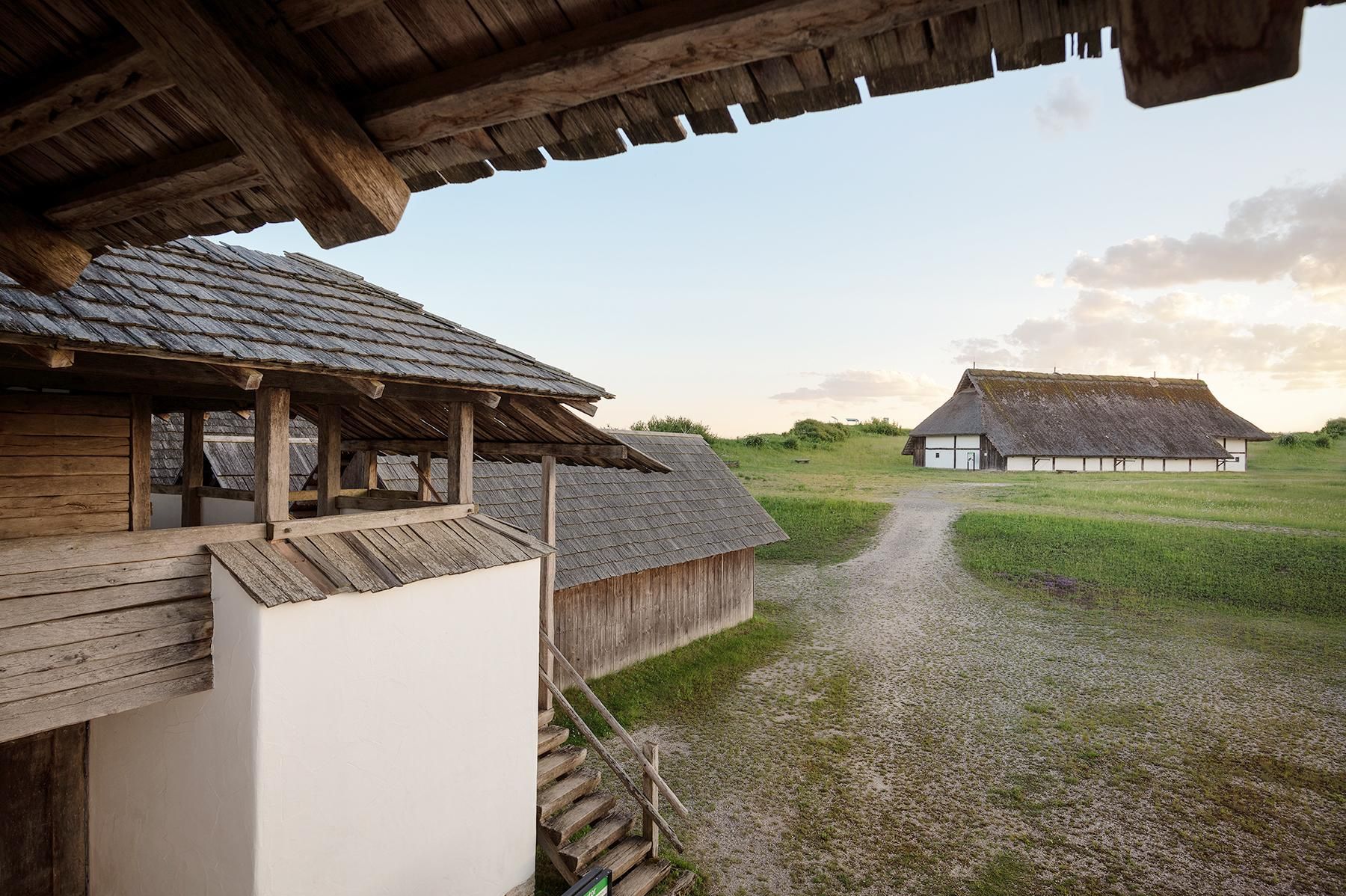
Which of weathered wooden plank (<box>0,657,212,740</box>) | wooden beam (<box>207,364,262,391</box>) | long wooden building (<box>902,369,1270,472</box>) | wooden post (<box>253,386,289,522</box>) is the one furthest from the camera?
long wooden building (<box>902,369,1270,472</box>)

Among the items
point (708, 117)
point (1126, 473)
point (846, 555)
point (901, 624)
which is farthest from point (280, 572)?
point (1126, 473)

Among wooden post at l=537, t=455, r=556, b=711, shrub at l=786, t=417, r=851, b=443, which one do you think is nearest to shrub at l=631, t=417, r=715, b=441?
shrub at l=786, t=417, r=851, b=443

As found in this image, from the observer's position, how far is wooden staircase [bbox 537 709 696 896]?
238 inches

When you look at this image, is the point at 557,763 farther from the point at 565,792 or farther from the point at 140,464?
the point at 140,464

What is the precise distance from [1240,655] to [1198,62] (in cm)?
1638

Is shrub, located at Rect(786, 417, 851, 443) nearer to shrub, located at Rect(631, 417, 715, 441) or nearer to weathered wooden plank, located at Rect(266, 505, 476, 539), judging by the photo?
shrub, located at Rect(631, 417, 715, 441)

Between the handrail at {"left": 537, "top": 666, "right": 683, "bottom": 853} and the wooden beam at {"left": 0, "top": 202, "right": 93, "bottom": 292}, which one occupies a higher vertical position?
the wooden beam at {"left": 0, "top": 202, "right": 93, "bottom": 292}

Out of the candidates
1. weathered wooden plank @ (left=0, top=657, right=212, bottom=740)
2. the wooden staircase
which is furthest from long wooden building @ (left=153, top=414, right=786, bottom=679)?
Answer: weathered wooden plank @ (left=0, top=657, right=212, bottom=740)

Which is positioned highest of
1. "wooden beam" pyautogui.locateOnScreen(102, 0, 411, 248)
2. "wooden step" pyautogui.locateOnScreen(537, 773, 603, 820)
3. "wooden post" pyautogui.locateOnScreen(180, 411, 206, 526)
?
"wooden beam" pyautogui.locateOnScreen(102, 0, 411, 248)

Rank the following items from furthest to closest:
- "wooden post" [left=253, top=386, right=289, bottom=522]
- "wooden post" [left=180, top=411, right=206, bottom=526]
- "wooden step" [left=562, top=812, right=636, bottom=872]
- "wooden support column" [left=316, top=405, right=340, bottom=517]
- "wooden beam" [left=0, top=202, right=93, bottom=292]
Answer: "wooden post" [left=180, top=411, right=206, bottom=526]
"wooden support column" [left=316, top=405, right=340, bottom=517]
"wooden step" [left=562, top=812, right=636, bottom=872]
"wooden post" [left=253, top=386, right=289, bottom=522]
"wooden beam" [left=0, top=202, right=93, bottom=292]

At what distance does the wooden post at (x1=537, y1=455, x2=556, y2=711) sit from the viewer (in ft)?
24.0

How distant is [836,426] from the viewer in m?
43.1

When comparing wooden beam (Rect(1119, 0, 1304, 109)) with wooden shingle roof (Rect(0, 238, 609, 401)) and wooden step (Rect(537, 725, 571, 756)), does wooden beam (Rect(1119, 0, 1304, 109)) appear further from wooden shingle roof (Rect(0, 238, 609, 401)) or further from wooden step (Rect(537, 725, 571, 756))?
wooden step (Rect(537, 725, 571, 756))

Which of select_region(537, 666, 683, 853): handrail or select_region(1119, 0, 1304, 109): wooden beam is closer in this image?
select_region(1119, 0, 1304, 109): wooden beam
